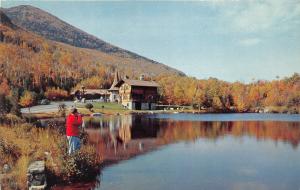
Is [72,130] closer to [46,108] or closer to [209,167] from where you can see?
[209,167]

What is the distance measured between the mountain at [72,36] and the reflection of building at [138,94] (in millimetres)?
6575

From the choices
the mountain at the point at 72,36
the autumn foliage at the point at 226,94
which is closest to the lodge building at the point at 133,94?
the autumn foliage at the point at 226,94

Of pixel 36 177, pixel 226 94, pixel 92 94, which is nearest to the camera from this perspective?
pixel 36 177

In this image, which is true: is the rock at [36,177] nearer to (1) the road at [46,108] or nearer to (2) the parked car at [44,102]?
(1) the road at [46,108]

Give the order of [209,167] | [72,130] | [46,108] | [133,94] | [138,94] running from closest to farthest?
[72,130]
[209,167]
[46,108]
[133,94]
[138,94]

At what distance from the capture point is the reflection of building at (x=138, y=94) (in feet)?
98.7

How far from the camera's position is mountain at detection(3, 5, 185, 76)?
38.2m

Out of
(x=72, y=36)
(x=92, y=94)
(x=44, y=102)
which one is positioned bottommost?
(x=44, y=102)

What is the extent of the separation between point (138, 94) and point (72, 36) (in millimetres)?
15673

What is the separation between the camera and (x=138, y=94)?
32062 millimetres

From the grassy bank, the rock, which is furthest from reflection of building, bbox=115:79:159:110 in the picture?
the rock

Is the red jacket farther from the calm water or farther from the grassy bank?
the calm water

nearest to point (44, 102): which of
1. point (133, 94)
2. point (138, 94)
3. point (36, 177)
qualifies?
point (36, 177)

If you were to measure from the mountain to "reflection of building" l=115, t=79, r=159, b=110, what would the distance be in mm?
6575
